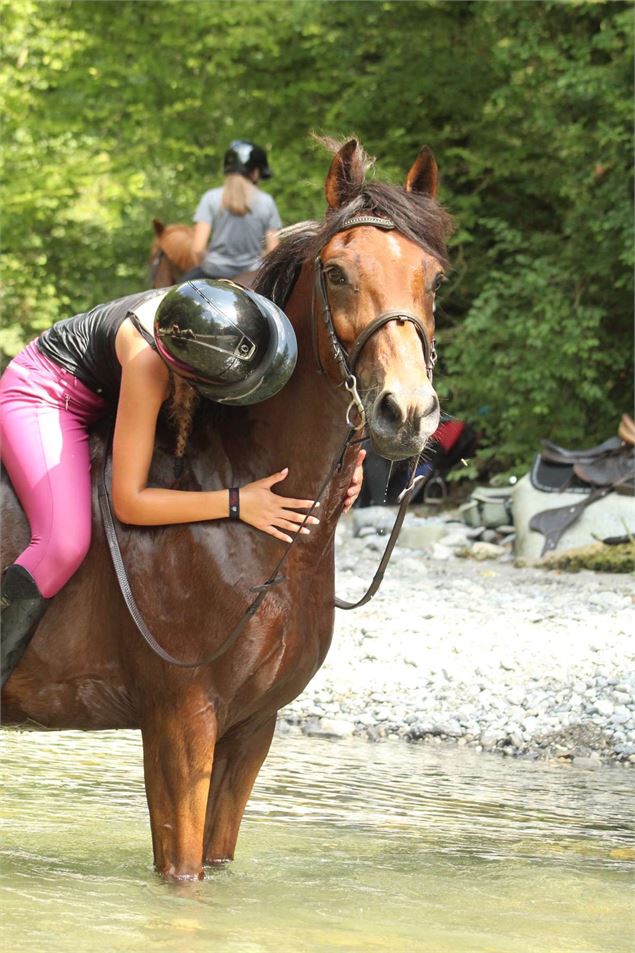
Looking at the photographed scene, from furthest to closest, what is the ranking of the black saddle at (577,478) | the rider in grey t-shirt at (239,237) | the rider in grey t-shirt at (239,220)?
the black saddle at (577,478), the rider in grey t-shirt at (239,237), the rider in grey t-shirt at (239,220)

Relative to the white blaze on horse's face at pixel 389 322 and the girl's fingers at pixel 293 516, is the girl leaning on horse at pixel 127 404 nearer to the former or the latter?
the girl's fingers at pixel 293 516

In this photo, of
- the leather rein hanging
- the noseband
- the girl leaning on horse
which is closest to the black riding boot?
the girl leaning on horse

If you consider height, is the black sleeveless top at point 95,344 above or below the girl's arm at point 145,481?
above

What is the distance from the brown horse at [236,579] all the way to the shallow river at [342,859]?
0.31 m

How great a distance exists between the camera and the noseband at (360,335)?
12.9ft

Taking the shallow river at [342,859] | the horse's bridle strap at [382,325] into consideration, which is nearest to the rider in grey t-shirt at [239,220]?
the shallow river at [342,859]

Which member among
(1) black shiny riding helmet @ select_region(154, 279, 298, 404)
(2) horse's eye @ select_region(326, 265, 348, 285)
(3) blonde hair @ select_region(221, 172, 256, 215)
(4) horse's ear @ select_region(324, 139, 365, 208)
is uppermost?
(3) blonde hair @ select_region(221, 172, 256, 215)

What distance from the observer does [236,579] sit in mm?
4312

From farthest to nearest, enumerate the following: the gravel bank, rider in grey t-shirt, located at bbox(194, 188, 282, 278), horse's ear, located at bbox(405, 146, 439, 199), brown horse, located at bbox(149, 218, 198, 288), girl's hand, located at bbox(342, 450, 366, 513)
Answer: brown horse, located at bbox(149, 218, 198, 288) → rider in grey t-shirt, located at bbox(194, 188, 282, 278) → the gravel bank → girl's hand, located at bbox(342, 450, 366, 513) → horse's ear, located at bbox(405, 146, 439, 199)

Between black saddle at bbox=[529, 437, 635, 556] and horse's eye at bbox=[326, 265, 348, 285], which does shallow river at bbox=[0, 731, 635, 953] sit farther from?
black saddle at bbox=[529, 437, 635, 556]

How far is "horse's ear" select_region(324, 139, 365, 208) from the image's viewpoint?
4.32 m

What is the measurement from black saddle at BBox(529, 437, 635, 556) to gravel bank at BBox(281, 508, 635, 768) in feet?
4.14

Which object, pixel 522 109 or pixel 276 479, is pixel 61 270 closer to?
pixel 522 109

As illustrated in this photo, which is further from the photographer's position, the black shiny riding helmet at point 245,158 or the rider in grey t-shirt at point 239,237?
the rider in grey t-shirt at point 239,237
